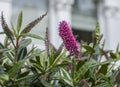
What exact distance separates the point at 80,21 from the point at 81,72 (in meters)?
5.70

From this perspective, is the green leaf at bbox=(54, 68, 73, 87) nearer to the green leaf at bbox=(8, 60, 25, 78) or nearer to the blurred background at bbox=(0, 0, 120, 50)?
the green leaf at bbox=(8, 60, 25, 78)

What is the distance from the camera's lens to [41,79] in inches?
24.0

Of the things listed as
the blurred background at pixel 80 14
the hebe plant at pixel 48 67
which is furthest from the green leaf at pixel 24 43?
the blurred background at pixel 80 14

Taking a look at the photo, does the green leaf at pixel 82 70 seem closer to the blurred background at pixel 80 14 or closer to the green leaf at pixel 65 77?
the green leaf at pixel 65 77

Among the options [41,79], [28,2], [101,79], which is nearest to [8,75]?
[41,79]

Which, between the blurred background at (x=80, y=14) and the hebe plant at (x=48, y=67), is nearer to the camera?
the hebe plant at (x=48, y=67)

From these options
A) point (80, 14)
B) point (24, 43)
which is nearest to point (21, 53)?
point (24, 43)

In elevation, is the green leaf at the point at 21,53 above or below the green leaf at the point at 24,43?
below

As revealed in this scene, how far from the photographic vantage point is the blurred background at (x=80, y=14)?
5.82 meters

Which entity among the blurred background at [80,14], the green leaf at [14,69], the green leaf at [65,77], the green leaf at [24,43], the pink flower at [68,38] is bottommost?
the blurred background at [80,14]

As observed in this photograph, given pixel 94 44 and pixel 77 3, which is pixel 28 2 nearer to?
pixel 77 3

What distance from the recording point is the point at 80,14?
6.25 meters

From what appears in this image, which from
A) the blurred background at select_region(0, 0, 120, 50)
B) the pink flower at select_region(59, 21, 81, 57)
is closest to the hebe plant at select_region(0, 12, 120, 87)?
the pink flower at select_region(59, 21, 81, 57)

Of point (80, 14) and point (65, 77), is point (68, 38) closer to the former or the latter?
point (65, 77)
